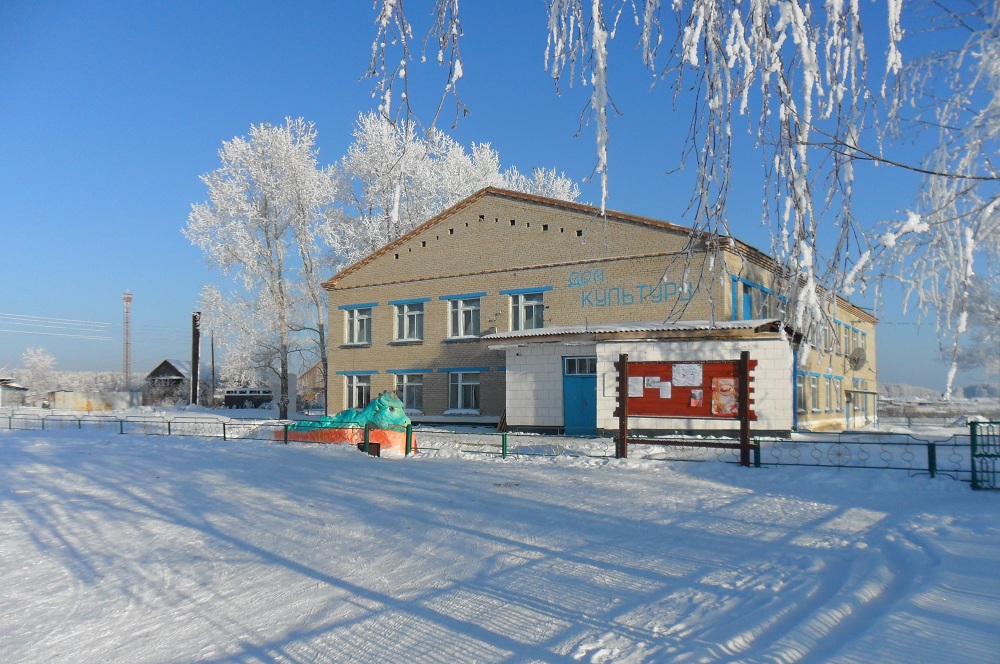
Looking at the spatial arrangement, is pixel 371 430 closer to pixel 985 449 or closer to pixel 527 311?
pixel 527 311

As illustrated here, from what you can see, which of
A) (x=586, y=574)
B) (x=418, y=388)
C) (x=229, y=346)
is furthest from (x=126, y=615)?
(x=229, y=346)

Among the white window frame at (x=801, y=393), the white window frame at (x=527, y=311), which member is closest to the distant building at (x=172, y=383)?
the white window frame at (x=527, y=311)

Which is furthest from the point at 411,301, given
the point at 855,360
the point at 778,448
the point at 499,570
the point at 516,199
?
the point at 499,570

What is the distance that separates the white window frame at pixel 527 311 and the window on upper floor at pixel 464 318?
5.38 ft

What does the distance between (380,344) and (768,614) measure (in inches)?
1045

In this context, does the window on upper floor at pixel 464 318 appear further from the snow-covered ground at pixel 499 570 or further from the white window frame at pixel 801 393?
the snow-covered ground at pixel 499 570

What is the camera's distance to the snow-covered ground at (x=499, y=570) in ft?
15.7

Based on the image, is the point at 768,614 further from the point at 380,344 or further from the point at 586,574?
the point at 380,344

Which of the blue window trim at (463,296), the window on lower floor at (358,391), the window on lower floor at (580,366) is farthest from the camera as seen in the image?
the window on lower floor at (358,391)

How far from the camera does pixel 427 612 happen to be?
544cm

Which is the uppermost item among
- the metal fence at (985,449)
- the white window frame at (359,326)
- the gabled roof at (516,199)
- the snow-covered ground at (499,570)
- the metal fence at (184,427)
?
the gabled roof at (516,199)

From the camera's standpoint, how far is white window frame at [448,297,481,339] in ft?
92.3

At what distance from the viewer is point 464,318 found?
28.5 meters

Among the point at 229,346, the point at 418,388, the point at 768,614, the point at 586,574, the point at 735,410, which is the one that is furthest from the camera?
the point at 229,346
